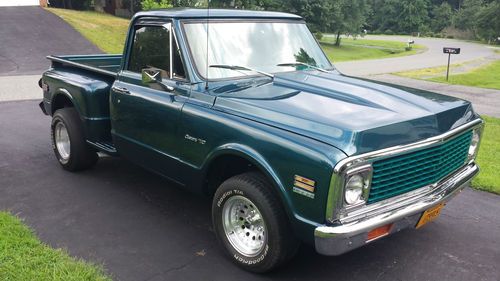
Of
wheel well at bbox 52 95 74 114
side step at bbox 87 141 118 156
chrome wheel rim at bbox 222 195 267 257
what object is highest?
wheel well at bbox 52 95 74 114

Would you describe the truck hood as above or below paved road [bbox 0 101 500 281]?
above

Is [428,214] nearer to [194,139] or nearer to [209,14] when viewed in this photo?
[194,139]

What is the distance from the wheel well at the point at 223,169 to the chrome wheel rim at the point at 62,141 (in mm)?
2562

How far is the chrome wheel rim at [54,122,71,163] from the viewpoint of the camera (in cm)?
577

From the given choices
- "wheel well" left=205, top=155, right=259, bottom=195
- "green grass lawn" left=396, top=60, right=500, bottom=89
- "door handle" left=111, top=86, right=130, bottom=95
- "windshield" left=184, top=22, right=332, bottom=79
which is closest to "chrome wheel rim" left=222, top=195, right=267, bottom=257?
"wheel well" left=205, top=155, right=259, bottom=195

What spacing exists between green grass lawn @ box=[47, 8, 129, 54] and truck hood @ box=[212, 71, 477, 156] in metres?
16.4

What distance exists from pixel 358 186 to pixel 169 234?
1.93m

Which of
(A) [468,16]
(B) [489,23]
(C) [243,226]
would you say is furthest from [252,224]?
(A) [468,16]

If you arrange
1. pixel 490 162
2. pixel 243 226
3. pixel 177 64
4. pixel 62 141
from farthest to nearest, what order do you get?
pixel 490 162 < pixel 62 141 < pixel 177 64 < pixel 243 226

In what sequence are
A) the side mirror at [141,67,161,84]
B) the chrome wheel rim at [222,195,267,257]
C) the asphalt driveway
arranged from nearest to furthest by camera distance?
the chrome wheel rim at [222,195,267,257]
the side mirror at [141,67,161,84]
the asphalt driveway

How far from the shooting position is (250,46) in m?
4.31

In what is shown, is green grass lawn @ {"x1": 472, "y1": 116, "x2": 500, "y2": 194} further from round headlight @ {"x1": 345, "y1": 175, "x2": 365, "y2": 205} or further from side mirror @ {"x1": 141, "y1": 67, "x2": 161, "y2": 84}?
side mirror @ {"x1": 141, "y1": 67, "x2": 161, "y2": 84}

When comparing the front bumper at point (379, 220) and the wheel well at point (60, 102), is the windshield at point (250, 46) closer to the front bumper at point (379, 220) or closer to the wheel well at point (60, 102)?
the front bumper at point (379, 220)

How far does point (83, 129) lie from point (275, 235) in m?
3.06
